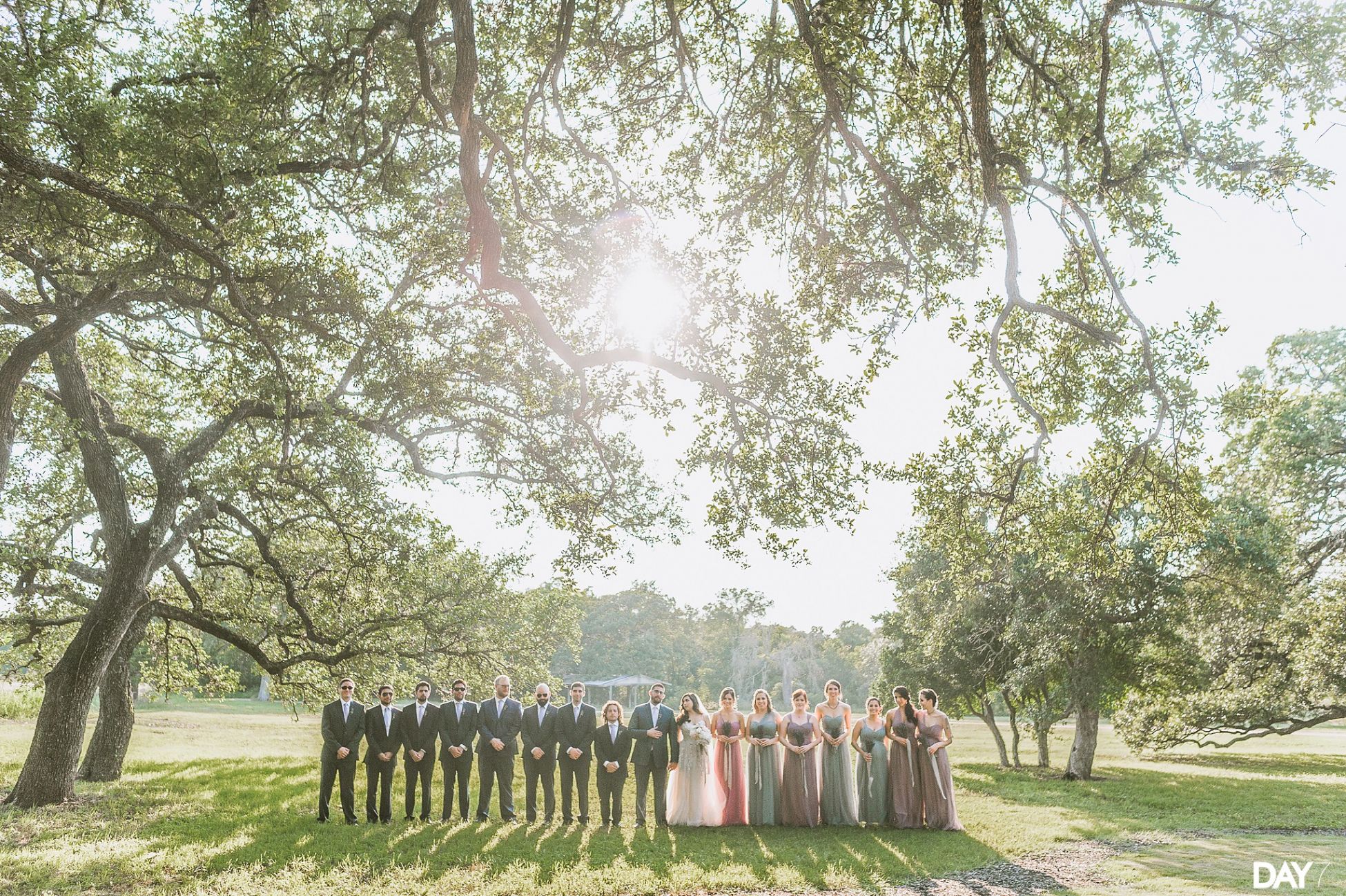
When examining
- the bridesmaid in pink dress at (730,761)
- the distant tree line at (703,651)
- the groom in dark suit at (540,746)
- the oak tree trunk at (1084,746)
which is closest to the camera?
the groom in dark suit at (540,746)

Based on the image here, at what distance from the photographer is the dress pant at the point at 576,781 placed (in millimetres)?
11039

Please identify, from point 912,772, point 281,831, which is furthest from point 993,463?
point 281,831

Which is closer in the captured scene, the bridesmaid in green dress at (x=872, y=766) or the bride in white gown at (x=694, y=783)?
the bride in white gown at (x=694, y=783)

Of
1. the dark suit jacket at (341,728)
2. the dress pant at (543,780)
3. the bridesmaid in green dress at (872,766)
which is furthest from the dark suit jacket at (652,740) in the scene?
the dark suit jacket at (341,728)

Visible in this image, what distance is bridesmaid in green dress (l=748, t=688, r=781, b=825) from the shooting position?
37.6 feet

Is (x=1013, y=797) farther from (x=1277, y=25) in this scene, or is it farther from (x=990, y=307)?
(x=1277, y=25)

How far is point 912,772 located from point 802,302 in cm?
686

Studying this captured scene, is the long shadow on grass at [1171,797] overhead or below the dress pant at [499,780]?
below

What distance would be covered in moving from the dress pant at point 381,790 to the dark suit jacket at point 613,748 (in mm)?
2771

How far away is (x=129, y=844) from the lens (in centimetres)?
901

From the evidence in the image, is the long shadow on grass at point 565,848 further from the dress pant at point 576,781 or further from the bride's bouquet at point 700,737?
the bride's bouquet at point 700,737

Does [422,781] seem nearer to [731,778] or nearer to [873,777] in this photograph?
[731,778]
